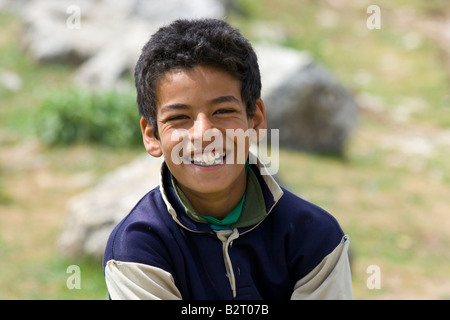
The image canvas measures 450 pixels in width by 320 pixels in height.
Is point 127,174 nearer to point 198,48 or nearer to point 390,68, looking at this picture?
point 198,48

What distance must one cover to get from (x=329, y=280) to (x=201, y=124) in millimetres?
636

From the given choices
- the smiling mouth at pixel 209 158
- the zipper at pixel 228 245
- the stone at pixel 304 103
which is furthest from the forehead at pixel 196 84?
the stone at pixel 304 103

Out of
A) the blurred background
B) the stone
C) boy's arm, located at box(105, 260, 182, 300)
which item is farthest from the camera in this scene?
the stone

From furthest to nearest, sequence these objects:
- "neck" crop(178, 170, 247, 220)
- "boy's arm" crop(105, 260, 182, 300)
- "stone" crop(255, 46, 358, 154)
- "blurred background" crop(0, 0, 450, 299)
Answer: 1. "stone" crop(255, 46, 358, 154)
2. "blurred background" crop(0, 0, 450, 299)
3. "neck" crop(178, 170, 247, 220)
4. "boy's arm" crop(105, 260, 182, 300)

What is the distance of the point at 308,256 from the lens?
2.29m

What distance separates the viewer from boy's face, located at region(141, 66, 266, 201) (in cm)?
222

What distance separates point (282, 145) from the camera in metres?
9.45

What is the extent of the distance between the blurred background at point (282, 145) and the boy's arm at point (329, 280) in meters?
3.47

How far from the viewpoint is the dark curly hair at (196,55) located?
7.38 feet

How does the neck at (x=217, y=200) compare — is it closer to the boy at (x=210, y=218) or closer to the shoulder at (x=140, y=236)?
the boy at (x=210, y=218)

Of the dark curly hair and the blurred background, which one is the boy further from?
the blurred background

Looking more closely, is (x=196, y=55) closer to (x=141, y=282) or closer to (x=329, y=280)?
(x=141, y=282)

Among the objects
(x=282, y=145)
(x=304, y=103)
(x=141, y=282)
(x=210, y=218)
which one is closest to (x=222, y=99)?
(x=210, y=218)

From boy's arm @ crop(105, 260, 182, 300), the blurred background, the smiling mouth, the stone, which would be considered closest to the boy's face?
the smiling mouth
